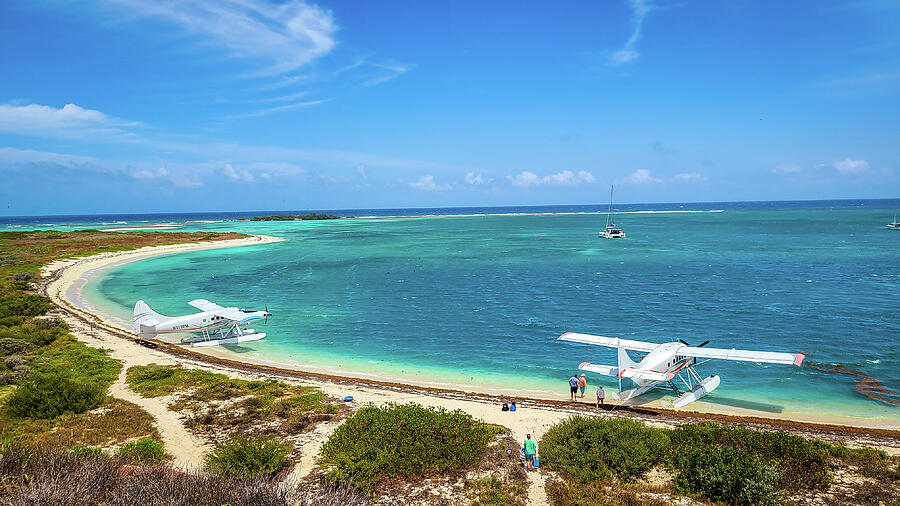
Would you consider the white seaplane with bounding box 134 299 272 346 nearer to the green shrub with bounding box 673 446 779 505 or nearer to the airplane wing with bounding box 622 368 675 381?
the airplane wing with bounding box 622 368 675 381

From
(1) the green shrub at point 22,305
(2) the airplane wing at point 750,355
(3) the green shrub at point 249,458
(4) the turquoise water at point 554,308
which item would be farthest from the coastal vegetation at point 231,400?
(1) the green shrub at point 22,305

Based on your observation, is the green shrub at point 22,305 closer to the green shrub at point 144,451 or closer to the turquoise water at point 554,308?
the turquoise water at point 554,308

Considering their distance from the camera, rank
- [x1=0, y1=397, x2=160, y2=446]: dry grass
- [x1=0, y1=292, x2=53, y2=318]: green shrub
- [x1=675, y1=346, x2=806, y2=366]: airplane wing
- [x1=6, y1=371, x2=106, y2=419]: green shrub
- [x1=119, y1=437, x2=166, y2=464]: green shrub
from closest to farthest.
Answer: [x1=119, y1=437, x2=166, y2=464]: green shrub, [x1=0, y1=397, x2=160, y2=446]: dry grass, [x1=6, y1=371, x2=106, y2=419]: green shrub, [x1=675, y1=346, x2=806, y2=366]: airplane wing, [x1=0, y1=292, x2=53, y2=318]: green shrub

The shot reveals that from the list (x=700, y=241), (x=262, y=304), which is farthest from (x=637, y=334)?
(x=700, y=241)

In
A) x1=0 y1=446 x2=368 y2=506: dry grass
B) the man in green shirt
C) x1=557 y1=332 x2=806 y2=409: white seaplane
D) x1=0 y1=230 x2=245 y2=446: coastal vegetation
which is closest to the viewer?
x1=0 y1=446 x2=368 y2=506: dry grass

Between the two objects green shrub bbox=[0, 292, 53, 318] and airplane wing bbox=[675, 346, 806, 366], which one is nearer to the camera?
airplane wing bbox=[675, 346, 806, 366]

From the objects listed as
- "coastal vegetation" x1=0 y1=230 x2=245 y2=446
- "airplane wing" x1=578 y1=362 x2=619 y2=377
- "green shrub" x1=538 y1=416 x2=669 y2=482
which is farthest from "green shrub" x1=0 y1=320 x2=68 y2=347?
"airplane wing" x1=578 y1=362 x2=619 y2=377
